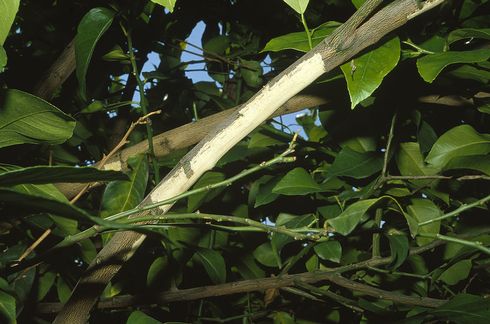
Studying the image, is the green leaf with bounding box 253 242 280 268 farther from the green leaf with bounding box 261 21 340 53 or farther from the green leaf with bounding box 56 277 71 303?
the green leaf with bounding box 261 21 340 53

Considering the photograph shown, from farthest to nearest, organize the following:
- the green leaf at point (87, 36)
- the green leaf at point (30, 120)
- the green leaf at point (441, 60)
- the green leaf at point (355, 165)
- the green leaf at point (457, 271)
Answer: the green leaf at point (457, 271) → the green leaf at point (355, 165) → the green leaf at point (87, 36) → the green leaf at point (441, 60) → the green leaf at point (30, 120)

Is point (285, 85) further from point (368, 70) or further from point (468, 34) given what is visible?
point (468, 34)

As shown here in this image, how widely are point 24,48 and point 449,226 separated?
1.00m

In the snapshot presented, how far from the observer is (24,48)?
1144 millimetres

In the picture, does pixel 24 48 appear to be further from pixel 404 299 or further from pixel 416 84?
pixel 404 299

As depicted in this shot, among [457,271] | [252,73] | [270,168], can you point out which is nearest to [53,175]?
[270,168]

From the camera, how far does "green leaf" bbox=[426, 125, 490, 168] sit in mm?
685

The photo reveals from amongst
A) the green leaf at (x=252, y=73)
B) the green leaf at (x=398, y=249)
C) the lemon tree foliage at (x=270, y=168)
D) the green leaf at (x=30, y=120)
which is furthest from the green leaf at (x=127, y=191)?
the green leaf at (x=252, y=73)

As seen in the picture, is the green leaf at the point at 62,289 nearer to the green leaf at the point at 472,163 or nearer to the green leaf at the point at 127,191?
the green leaf at the point at 127,191

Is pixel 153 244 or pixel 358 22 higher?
pixel 358 22

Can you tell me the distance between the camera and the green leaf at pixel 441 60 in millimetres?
485

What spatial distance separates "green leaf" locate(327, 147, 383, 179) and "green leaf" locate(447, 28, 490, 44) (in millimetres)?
215

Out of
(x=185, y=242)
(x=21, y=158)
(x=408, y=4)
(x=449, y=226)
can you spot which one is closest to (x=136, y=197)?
(x=185, y=242)

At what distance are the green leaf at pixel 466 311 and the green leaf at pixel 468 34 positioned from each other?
30cm
